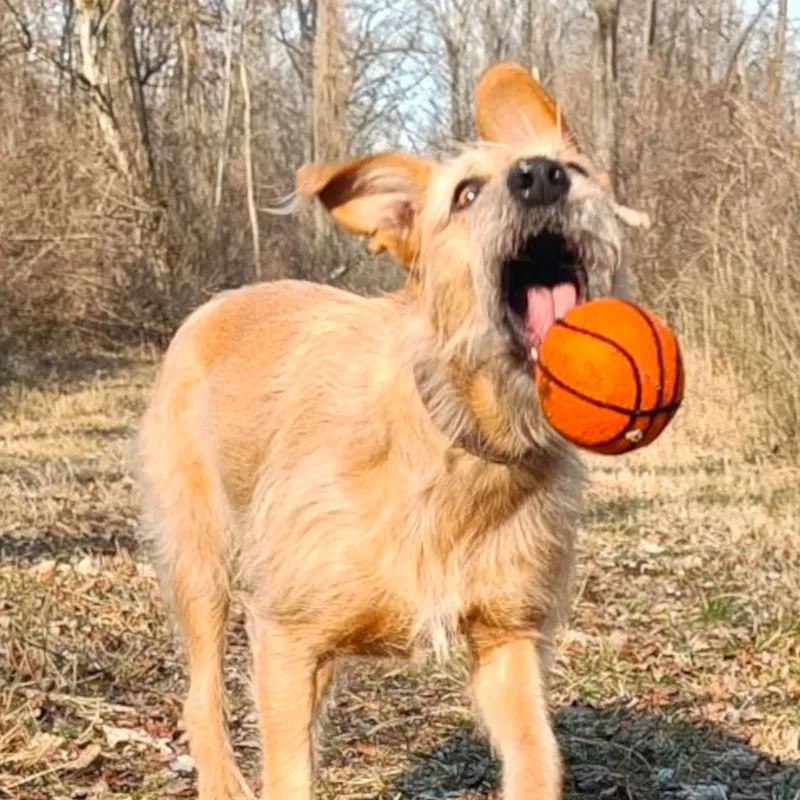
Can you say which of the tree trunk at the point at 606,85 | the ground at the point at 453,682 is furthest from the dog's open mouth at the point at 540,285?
the tree trunk at the point at 606,85

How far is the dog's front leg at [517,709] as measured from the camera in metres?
3.70

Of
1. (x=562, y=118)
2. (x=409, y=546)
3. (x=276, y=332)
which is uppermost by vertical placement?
(x=562, y=118)

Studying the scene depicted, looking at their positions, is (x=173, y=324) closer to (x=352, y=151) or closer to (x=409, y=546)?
(x=352, y=151)

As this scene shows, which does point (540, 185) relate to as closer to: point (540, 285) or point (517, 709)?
point (540, 285)

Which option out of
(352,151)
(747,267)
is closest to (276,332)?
(747,267)

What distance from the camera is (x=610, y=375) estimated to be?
3232mm

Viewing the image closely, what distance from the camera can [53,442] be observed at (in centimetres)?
1238

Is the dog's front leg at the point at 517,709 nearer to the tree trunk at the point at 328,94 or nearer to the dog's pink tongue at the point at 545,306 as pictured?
the dog's pink tongue at the point at 545,306

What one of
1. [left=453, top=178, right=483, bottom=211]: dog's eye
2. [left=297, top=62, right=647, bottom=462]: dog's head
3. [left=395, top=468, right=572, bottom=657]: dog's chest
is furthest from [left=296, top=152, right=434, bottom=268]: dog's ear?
[left=395, top=468, right=572, bottom=657]: dog's chest

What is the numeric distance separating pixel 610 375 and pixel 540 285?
0.49m

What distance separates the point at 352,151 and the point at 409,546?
3151cm

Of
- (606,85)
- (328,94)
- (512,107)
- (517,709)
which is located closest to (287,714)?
(517,709)

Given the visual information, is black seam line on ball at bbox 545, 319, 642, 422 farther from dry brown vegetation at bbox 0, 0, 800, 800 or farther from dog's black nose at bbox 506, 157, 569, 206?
dry brown vegetation at bbox 0, 0, 800, 800

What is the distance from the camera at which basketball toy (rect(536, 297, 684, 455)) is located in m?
3.23
